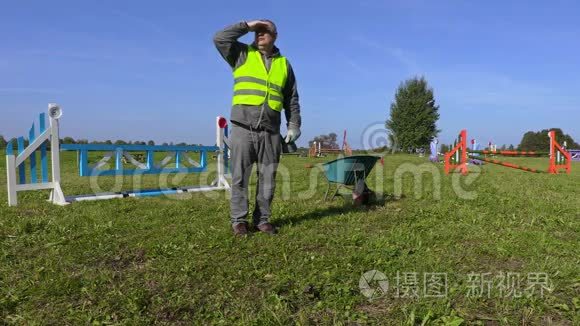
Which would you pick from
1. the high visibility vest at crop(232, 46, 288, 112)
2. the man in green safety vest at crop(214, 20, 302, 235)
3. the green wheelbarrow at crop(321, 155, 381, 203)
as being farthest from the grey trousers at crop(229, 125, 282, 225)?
the green wheelbarrow at crop(321, 155, 381, 203)

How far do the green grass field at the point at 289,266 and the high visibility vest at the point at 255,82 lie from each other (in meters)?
1.32

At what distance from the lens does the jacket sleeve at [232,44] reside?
4.08m

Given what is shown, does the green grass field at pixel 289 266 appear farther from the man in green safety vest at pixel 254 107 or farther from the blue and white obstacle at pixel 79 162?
the blue and white obstacle at pixel 79 162

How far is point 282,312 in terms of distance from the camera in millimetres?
2580

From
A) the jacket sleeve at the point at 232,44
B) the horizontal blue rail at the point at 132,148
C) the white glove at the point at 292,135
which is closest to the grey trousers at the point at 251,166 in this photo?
the white glove at the point at 292,135

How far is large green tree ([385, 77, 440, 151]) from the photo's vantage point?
57.5 m

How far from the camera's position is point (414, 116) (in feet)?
189

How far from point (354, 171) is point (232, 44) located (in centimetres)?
258

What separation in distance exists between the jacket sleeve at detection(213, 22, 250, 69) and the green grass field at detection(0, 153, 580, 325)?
171 centimetres

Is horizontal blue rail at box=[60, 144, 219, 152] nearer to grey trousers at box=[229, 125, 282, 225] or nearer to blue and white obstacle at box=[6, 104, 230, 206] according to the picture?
blue and white obstacle at box=[6, 104, 230, 206]

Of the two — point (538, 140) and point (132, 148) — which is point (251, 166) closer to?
point (132, 148)

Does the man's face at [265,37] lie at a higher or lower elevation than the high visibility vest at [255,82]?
higher

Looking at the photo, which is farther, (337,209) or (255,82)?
(337,209)

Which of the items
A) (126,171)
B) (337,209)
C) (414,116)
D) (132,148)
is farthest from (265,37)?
(414,116)
